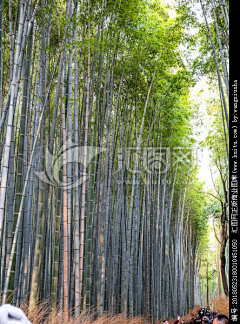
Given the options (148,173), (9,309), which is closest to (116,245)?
(148,173)

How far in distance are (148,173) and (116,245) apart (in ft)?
6.04

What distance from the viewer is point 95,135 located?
4852 mm

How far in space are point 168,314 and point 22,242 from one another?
6.40 m

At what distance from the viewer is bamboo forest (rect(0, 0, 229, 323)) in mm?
3512

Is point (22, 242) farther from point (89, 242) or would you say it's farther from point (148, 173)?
point (148, 173)

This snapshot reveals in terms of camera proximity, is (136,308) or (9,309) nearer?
(9,309)

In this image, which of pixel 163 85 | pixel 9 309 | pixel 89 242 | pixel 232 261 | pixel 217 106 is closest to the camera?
pixel 9 309

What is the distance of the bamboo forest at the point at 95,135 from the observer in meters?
3.51

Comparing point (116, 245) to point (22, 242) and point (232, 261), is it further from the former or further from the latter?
point (232, 261)

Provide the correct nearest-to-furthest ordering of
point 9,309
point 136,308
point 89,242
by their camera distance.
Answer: point 9,309
point 89,242
point 136,308

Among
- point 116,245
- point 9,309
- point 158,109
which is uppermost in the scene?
point 158,109

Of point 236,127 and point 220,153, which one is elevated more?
point 220,153

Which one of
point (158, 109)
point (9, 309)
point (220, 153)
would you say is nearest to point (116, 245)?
point (158, 109)

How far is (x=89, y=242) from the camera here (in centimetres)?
425
